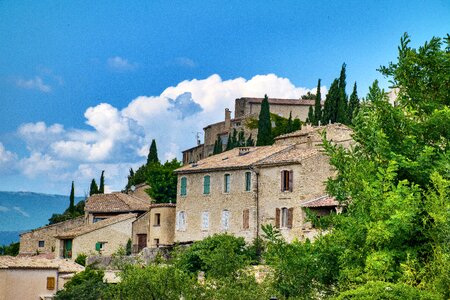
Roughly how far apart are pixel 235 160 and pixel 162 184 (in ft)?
34.1

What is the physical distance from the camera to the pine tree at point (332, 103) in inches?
2891

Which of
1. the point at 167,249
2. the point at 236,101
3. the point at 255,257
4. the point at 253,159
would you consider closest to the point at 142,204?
the point at 167,249

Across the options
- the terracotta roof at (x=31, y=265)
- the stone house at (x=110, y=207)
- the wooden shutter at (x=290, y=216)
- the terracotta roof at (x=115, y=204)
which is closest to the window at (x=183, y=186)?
the terracotta roof at (x=31, y=265)

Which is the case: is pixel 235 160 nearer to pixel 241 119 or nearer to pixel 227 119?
pixel 241 119

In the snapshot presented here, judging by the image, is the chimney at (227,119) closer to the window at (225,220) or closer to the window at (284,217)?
the window at (225,220)

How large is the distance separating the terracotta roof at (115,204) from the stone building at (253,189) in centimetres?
1274

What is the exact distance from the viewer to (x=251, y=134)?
3787 inches

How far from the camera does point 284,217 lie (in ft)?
153

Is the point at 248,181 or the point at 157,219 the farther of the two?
the point at 157,219

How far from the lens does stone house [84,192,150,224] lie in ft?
218

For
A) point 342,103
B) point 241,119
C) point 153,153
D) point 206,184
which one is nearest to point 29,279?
point 206,184

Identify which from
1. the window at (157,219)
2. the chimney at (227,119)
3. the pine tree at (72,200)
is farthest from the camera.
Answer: the chimney at (227,119)

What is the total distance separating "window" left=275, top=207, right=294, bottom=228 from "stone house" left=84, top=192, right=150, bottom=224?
2089 cm

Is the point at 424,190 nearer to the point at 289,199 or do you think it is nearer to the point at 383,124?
the point at 383,124
